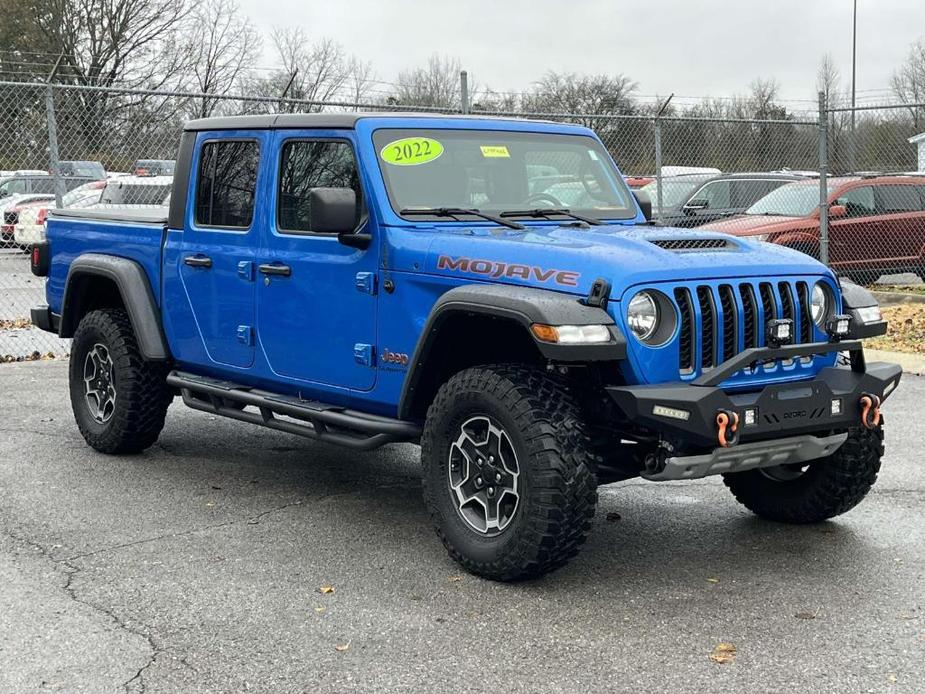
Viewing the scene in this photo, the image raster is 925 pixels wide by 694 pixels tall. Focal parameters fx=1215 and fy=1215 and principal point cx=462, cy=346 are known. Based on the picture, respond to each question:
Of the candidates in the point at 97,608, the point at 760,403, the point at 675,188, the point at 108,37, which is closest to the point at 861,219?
the point at 675,188

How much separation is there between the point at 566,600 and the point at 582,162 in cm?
258

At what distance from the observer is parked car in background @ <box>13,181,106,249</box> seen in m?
20.4

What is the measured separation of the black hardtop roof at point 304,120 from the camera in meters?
5.83

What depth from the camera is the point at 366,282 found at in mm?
5500

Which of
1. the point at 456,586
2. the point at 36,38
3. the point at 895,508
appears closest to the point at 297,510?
the point at 456,586

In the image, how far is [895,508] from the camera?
6105 mm

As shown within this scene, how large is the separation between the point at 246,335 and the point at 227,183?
0.87 m

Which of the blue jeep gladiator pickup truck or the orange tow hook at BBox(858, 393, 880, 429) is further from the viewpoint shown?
the orange tow hook at BBox(858, 393, 880, 429)

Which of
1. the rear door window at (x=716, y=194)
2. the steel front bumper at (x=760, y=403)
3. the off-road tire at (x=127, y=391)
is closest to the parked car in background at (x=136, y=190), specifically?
the off-road tire at (x=127, y=391)

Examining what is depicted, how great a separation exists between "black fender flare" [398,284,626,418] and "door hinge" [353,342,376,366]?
1.43 ft

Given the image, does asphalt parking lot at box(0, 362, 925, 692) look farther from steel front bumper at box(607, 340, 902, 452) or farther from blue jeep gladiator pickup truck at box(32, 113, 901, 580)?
steel front bumper at box(607, 340, 902, 452)

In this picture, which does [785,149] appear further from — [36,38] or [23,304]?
[36,38]

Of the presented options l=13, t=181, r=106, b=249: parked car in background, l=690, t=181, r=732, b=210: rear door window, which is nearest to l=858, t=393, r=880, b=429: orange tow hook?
l=690, t=181, r=732, b=210: rear door window

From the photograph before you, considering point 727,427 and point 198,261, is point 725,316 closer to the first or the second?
point 727,427
